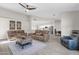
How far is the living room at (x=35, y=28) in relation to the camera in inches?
94.4

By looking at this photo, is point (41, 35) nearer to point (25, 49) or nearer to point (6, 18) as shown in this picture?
point (25, 49)

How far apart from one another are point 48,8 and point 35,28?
26.8 inches

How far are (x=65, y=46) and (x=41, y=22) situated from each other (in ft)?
3.27

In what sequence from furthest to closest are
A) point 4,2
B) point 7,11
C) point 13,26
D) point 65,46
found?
point 65,46 < point 13,26 < point 7,11 < point 4,2

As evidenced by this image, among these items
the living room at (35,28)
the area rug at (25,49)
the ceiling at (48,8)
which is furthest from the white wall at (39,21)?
the area rug at (25,49)

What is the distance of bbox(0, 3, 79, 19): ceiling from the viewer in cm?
233

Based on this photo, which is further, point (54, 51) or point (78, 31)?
point (78, 31)

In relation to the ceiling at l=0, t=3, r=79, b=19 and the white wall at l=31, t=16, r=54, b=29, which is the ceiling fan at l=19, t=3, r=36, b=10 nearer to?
the ceiling at l=0, t=3, r=79, b=19

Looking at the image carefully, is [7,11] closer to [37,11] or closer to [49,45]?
[37,11]

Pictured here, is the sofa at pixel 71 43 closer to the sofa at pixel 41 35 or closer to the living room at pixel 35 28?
the living room at pixel 35 28

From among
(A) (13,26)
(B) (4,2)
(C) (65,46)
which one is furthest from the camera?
(C) (65,46)

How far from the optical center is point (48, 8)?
2504 mm
